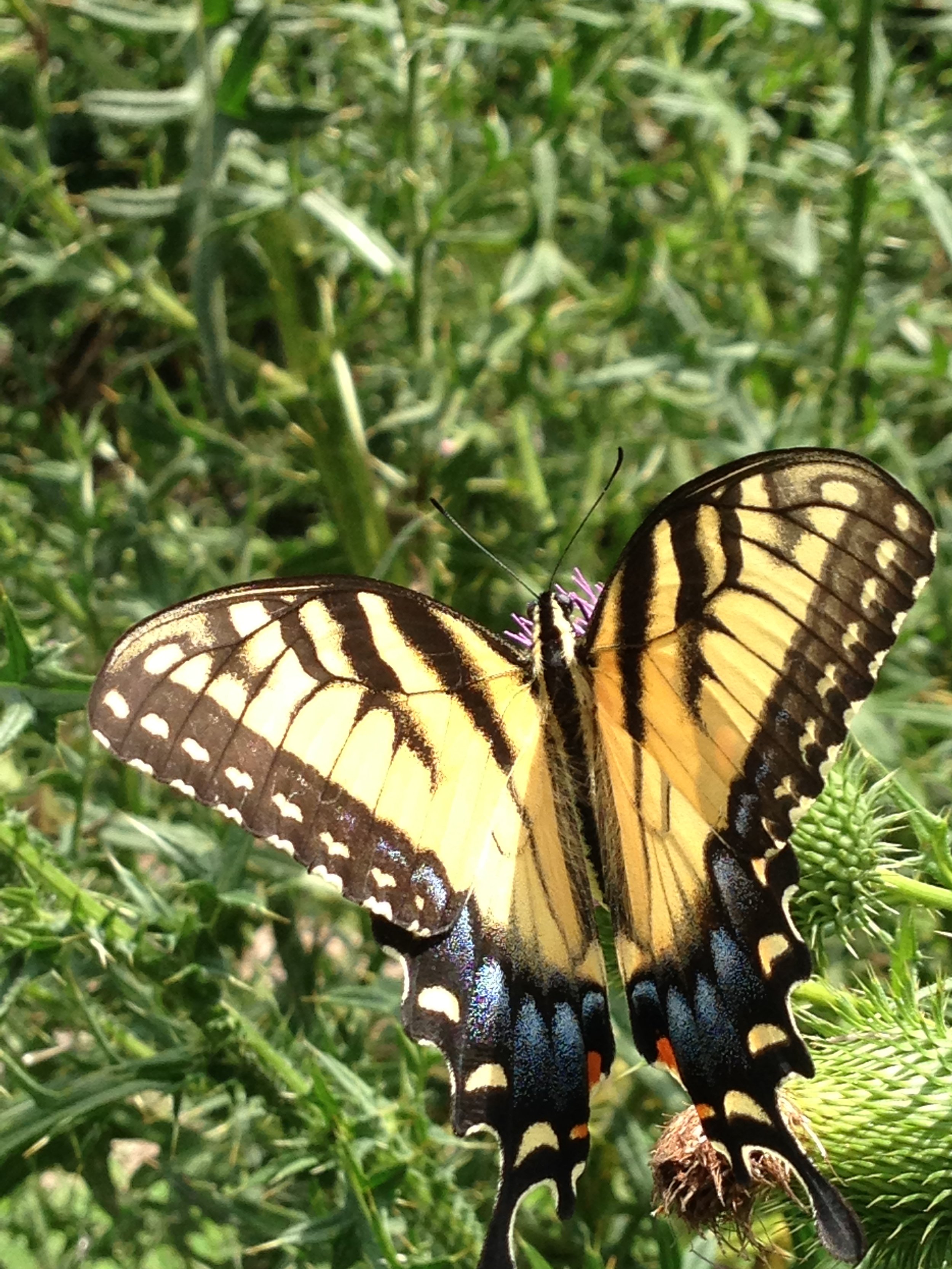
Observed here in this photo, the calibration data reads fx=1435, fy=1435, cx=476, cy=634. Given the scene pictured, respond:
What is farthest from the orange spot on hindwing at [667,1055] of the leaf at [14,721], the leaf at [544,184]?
the leaf at [544,184]

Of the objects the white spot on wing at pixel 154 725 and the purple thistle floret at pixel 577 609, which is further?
the purple thistle floret at pixel 577 609

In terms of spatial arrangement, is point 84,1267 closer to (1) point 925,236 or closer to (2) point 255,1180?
(2) point 255,1180

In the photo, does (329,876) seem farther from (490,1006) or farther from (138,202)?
(138,202)

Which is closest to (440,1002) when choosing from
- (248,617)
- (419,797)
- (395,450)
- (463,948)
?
(463,948)

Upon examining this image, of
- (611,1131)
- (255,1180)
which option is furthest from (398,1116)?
(611,1131)

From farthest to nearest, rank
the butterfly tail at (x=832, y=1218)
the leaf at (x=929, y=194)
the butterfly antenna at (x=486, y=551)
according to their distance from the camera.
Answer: the leaf at (x=929, y=194), the butterfly antenna at (x=486, y=551), the butterfly tail at (x=832, y=1218)

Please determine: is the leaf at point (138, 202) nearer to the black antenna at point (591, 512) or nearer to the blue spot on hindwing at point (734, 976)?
the black antenna at point (591, 512)

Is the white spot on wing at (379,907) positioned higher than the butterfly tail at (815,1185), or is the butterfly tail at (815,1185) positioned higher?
the white spot on wing at (379,907)
